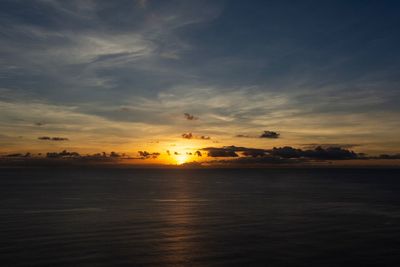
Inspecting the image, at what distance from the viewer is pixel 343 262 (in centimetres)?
3772

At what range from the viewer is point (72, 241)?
45.3 meters

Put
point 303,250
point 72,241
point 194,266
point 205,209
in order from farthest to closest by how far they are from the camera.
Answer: point 205,209 < point 72,241 < point 303,250 < point 194,266

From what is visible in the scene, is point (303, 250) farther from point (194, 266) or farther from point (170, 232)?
point (170, 232)

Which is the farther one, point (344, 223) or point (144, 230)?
point (344, 223)

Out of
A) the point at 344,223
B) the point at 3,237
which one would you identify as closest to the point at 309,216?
the point at 344,223

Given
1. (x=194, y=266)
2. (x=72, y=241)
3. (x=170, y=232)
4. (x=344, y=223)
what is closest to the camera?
(x=194, y=266)

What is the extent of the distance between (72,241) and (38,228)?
37.2ft

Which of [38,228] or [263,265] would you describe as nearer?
[263,265]

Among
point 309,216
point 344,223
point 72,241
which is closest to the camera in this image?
point 72,241

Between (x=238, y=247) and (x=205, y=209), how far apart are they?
119 ft

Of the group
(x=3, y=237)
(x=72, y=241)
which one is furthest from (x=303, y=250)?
(x=3, y=237)

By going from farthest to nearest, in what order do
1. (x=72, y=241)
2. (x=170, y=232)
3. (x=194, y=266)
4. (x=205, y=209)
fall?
(x=205, y=209)
(x=170, y=232)
(x=72, y=241)
(x=194, y=266)

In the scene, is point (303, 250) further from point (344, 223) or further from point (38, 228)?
point (38, 228)

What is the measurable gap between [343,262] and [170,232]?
22258 millimetres
